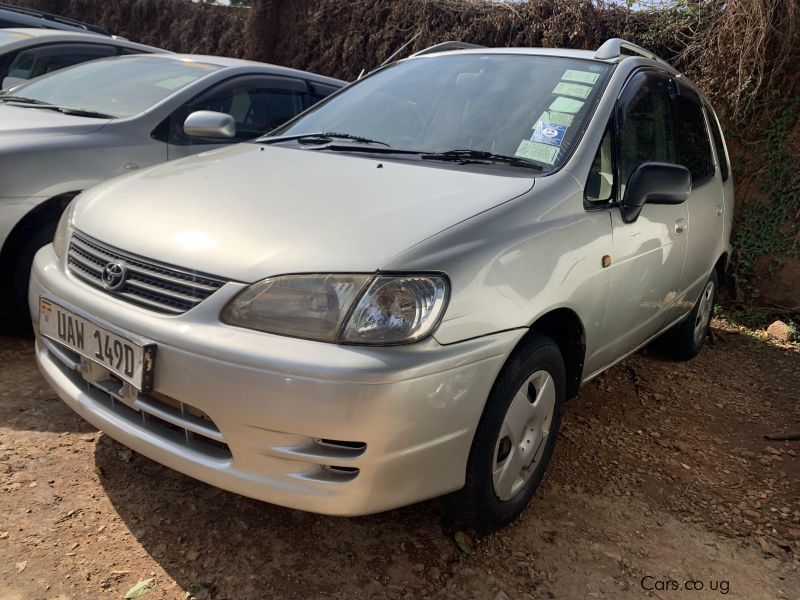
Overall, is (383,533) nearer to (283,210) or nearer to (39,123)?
(283,210)

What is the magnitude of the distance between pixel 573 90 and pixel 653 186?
1.80 ft

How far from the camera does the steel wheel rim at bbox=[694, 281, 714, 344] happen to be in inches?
167

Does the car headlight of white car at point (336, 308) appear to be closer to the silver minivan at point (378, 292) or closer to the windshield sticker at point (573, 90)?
the silver minivan at point (378, 292)

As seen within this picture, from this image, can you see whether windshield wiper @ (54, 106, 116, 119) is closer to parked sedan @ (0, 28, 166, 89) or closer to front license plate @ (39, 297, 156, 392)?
parked sedan @ (0, 28, 166, 89)

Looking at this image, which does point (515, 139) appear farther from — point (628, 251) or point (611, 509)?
point (611, 509)

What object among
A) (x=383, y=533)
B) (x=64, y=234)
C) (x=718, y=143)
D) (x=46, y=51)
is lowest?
(x=383, y=533)

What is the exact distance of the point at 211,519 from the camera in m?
2.27

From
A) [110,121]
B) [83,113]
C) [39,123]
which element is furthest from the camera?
[83,113]

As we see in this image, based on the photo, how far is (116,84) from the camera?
4207 millimetres

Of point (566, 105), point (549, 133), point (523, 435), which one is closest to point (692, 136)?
point (566, 105)

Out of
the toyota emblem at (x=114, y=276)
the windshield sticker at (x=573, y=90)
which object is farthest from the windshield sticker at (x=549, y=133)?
the toyota emblem at (x=114, y=276)

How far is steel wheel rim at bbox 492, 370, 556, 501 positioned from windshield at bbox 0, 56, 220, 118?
2829 millimetres

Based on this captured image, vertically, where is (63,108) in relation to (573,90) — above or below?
below

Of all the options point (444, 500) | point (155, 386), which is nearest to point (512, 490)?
point (444, 500)
